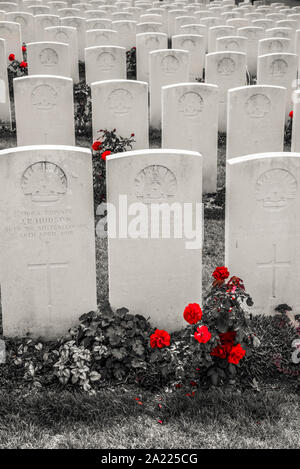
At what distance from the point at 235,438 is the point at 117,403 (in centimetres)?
77

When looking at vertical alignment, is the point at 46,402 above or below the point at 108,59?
below

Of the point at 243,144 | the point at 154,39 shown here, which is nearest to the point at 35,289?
the point at 243,144

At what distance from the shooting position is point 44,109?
7406 millimetres

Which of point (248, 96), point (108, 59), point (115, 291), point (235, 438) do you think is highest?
point (108, 59)

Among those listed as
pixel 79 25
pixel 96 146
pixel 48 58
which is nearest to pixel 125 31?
pixel 79 25

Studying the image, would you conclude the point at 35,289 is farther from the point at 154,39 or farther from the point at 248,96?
the point at 154,39

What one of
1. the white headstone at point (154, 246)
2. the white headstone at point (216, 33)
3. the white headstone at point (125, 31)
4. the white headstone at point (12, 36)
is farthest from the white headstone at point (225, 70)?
the white headstone at point (154, 246)

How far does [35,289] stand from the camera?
4738 mm

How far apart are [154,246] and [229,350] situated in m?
1.01

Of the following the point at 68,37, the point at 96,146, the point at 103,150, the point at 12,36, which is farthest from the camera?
the point at 68,37

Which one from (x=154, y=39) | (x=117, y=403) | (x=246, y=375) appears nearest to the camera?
(x=117, y=403)

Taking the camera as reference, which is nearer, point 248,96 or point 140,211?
point 140,211

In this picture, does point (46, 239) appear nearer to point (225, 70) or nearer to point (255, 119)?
point (255, 119)

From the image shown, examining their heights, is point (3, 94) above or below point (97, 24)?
below
